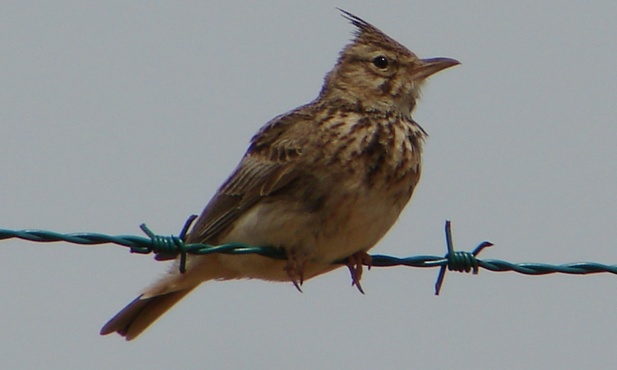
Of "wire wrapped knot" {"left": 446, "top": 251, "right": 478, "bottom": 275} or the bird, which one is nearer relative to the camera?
"wire wrapped knot" {"left": 446, "top": 251, "right": 478, "bottom": 275}

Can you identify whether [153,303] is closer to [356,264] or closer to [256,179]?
[256,179]

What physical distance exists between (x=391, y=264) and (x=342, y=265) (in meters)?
0.94

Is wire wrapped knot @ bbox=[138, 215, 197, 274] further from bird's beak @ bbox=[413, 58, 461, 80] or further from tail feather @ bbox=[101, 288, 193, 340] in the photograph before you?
bird's beak @ bbox=[413, 58, 461, 80]

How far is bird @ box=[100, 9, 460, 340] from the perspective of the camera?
265 inches

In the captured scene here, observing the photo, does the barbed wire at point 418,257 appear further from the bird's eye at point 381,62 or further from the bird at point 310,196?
the bird's eye at point 381,62

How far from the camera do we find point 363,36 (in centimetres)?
854

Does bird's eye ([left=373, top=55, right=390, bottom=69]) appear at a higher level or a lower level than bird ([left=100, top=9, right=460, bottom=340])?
higher

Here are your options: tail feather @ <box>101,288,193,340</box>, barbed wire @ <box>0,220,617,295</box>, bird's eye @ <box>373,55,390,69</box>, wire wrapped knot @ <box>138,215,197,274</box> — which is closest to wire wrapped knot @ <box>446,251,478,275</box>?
barbed wire @ <box>0,220,617,295</box>

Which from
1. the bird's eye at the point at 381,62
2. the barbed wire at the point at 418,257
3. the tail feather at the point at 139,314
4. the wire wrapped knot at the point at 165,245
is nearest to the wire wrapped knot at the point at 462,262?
the barbed wire at the point at 418,257

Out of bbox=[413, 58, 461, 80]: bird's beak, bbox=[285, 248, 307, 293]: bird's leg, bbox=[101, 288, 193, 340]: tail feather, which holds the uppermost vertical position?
bbox=[413, 58, 461, 80]: bird's beak

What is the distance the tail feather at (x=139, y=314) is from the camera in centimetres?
766

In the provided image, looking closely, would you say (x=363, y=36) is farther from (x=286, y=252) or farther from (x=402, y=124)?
(x=286, y=252)

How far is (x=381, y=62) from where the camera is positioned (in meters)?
8.34

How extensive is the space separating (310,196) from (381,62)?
1.87 m
